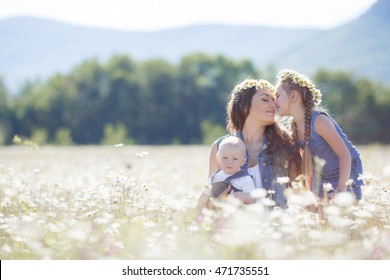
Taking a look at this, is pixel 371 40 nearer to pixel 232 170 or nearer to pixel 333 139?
pixel 333 139

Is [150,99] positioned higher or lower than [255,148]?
higher

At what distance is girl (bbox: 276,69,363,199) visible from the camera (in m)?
6.48

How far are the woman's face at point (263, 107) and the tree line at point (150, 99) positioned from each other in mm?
47661

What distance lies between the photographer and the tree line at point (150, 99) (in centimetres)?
5878

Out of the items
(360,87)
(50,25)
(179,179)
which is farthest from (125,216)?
(360,87)

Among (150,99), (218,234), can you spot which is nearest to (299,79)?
(218,234)

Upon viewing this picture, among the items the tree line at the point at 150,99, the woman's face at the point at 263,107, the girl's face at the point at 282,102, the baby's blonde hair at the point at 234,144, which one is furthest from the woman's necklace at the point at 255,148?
the tree line at the point at 150,99

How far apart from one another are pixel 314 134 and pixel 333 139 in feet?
0.67

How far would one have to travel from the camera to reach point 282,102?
6.66 metres

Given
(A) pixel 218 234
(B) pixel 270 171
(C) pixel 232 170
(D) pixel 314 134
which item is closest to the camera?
(A) pixel 218 234

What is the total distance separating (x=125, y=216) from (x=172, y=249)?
4.41ft

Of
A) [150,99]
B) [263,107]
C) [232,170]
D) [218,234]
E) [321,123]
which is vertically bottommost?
[218,234]

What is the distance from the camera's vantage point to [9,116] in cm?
6025
